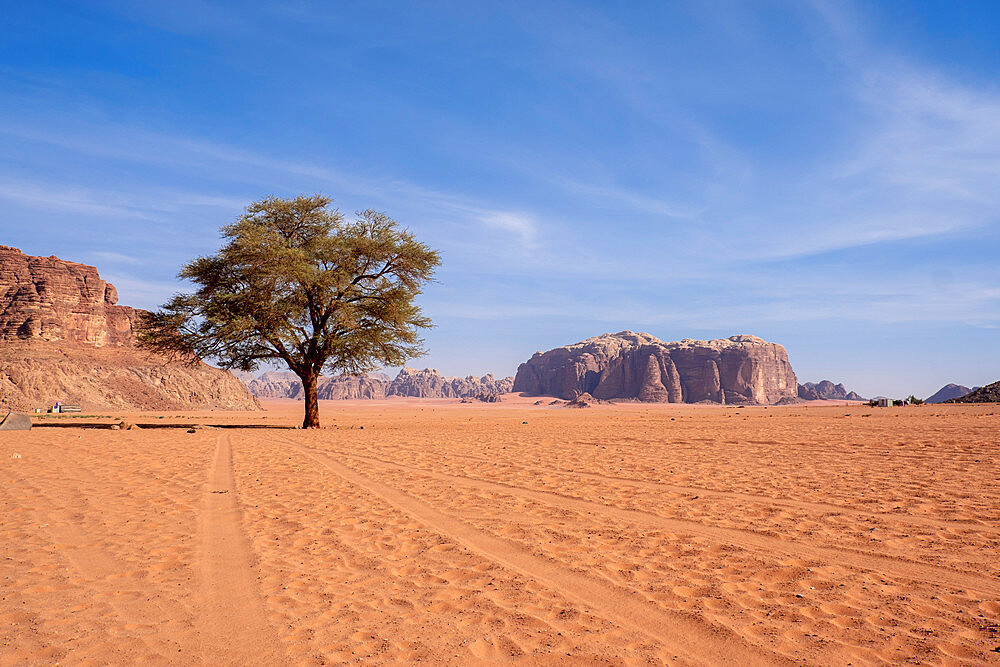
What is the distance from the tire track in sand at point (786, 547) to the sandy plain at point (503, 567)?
0.04m

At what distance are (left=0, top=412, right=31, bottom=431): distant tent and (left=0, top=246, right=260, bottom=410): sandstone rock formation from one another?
5004cm

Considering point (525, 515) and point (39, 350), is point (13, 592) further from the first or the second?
point (39, 350)

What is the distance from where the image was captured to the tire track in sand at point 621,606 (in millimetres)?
3949

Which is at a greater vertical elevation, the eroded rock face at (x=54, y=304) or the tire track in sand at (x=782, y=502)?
the eroded rock face at (x=54, y=304)

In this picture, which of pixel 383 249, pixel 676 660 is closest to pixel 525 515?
Result: pixel 676 660

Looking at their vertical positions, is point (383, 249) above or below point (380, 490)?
above

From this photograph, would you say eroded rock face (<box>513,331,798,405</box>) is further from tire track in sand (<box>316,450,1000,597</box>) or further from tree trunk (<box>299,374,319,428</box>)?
tire track in sand (<box>316,450,1000,597</box>)

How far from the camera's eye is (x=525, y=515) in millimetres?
8422

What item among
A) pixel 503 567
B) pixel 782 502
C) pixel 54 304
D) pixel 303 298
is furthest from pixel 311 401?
pixel 54 304

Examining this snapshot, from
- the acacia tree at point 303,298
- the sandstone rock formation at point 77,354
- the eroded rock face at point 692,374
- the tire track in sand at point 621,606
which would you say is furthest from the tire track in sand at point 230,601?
the eroded rock face at point 692,374

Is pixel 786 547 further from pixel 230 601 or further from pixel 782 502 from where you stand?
pixel 230 601

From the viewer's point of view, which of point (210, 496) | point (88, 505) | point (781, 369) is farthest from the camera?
point (781, 369)

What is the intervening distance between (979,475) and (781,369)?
185018 millimetres

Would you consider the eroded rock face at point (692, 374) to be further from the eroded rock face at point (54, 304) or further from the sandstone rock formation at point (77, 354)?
the eroded rock face at point (54, 304)
